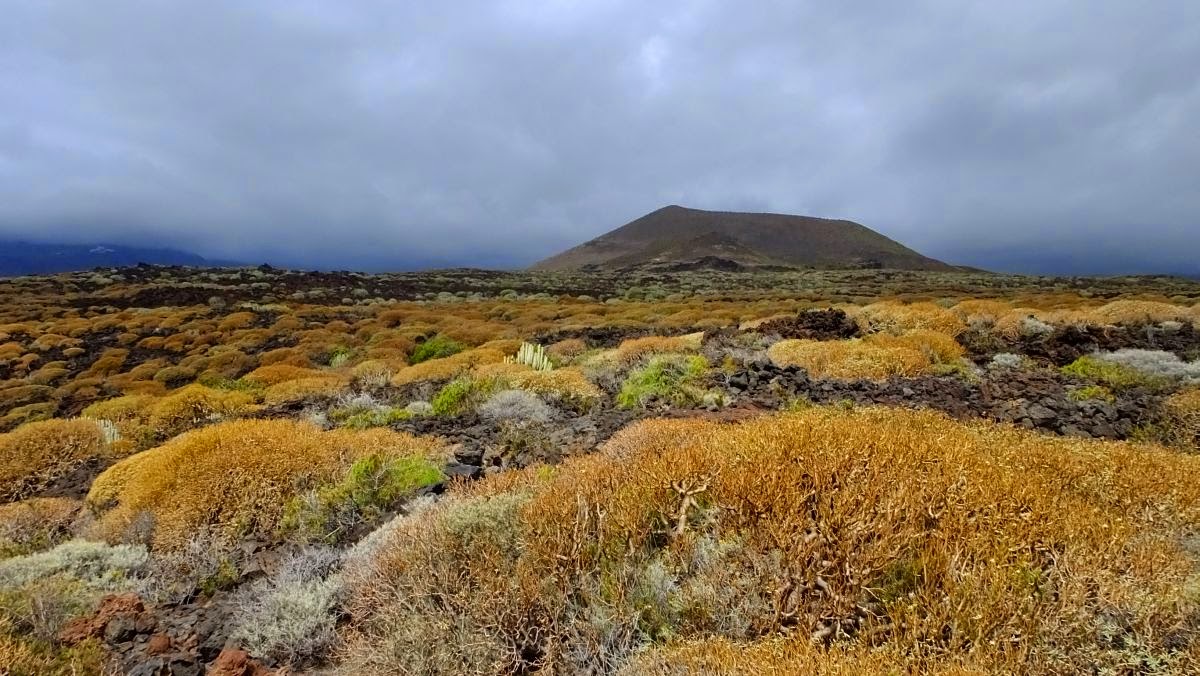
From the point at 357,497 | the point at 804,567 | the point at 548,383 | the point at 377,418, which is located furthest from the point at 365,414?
the point at 804,567

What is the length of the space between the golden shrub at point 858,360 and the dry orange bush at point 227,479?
6344mm

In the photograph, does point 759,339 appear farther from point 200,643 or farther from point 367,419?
point 200,643

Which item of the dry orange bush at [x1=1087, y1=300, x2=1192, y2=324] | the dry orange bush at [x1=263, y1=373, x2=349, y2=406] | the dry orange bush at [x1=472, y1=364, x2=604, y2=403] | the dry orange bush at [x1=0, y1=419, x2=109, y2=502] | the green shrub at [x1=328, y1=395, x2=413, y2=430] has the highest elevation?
the dry orange bush at [x1=1087, y1=300, x2=1192, y2=324]

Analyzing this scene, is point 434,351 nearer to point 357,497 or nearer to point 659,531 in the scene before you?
point 357,497

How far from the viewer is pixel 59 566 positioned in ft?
14.5

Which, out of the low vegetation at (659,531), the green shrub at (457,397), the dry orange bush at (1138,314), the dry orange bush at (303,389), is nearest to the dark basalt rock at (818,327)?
the low vegetation at (659,531)

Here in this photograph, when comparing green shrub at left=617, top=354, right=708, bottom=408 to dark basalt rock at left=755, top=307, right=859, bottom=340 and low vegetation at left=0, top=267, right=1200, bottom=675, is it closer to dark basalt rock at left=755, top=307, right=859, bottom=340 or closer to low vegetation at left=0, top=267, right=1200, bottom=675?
low vegetation at left=0, top=267, right=1200, bottom=675

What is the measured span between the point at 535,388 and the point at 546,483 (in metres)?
5.61

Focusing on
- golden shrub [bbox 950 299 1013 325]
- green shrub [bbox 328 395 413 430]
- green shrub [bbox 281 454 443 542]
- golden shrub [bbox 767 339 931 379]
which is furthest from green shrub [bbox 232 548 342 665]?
golden shrub [bbox 950 299 1013 325]

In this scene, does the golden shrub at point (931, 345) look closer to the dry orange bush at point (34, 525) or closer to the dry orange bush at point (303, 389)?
the dry orange bush at point (303, 389)

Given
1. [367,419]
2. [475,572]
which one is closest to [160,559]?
[475,572]

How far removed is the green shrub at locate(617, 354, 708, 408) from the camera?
27.2ft

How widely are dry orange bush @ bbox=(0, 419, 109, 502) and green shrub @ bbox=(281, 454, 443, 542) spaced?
566 centimetres

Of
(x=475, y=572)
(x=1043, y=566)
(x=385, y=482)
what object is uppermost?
(x=1043, y=566)
